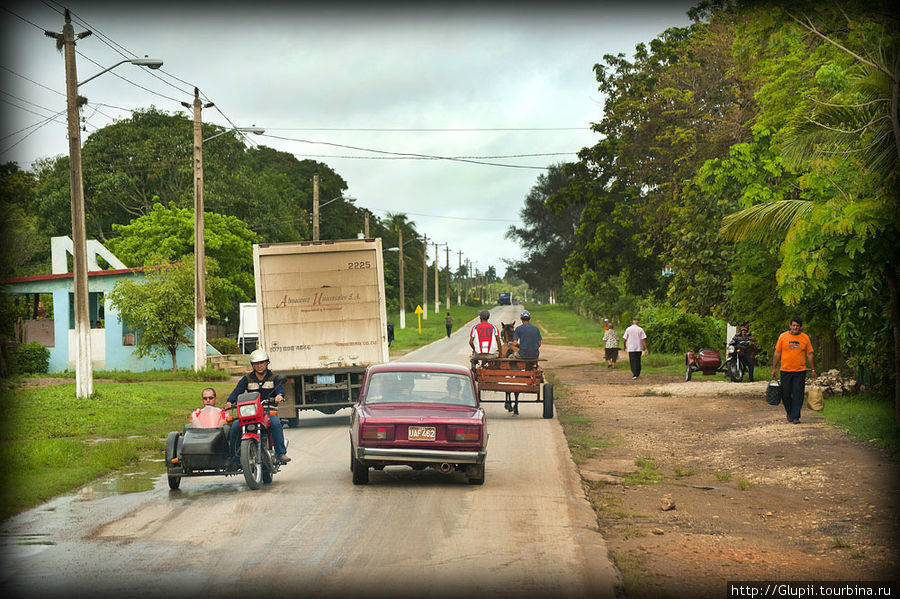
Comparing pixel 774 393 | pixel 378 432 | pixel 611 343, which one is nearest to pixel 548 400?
pixel 774 393

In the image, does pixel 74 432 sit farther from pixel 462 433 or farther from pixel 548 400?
pixel 462 433

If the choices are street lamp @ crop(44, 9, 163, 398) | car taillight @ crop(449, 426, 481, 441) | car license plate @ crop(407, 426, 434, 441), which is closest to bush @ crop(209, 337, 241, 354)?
street lamp @ crop(44, 9, 163, 398)

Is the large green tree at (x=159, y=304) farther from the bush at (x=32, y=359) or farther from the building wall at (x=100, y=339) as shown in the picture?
the bush at (x=32, y=359)

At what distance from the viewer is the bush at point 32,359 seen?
111 ft

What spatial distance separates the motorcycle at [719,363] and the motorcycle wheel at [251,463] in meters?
18.0

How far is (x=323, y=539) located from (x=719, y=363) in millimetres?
21111

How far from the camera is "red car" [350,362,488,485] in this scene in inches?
453

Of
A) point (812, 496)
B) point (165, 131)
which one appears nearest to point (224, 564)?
point (812, 496)

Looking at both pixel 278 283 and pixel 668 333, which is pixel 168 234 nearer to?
pixel 668 333

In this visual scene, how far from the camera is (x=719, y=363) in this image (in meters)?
27.9

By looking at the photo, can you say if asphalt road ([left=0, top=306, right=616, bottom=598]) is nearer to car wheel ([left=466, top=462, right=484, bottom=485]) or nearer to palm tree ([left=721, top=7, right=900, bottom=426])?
car wheel ([left=466, top=462, right=484, bottom=485])

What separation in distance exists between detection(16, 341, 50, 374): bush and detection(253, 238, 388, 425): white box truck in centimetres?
1848

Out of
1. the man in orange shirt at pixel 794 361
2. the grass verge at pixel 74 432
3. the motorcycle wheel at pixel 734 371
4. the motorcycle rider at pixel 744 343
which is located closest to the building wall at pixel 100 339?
the grass verge at pixel 74 432

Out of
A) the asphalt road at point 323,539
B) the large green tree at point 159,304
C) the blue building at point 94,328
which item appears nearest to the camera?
the asphalt road at point 323,539
